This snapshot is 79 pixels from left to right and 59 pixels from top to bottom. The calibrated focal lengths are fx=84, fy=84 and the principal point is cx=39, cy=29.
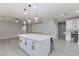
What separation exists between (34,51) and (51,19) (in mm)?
5606

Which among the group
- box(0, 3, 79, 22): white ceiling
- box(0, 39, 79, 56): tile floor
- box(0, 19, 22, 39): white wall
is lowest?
box(0, 39, 79, 56): tile floor

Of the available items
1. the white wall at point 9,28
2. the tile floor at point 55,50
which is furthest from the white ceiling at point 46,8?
the white wall at point 9,28

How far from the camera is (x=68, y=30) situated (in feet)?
24.2

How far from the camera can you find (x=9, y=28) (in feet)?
39.2

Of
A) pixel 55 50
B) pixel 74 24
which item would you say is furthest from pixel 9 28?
pixel 55 50

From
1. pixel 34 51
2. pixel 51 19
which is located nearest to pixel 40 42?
pixel 34 51

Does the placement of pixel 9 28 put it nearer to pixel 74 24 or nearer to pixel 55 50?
pixel 74 24

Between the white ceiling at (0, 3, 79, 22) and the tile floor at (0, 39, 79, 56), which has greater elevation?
the white ceiling at (0, 3, 79, 22)

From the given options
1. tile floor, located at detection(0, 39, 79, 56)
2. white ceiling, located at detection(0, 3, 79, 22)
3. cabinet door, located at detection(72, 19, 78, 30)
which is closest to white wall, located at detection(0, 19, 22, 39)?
white ceiling, located at detection(0, 3, 79, 22)

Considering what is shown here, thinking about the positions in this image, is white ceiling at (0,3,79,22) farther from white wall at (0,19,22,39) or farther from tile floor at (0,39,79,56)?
white wall at (0,19,22,39)

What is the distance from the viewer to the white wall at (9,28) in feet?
37.1

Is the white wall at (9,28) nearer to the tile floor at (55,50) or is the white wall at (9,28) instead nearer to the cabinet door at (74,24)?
the tile floor at (55,50)

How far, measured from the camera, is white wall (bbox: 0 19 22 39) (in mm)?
11300

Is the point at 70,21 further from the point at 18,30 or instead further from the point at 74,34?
the point at 18,30
